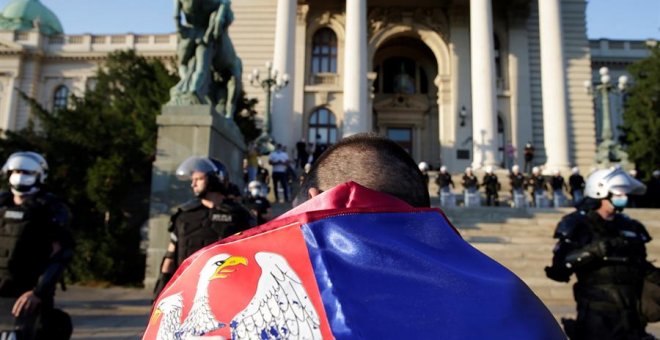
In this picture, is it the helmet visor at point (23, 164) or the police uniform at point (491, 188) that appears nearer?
the helmet visor at point (23, 164)

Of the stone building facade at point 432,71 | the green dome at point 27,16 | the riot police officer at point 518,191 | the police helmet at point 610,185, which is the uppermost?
the green dome at point 27,16

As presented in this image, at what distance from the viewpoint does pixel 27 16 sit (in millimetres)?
49406

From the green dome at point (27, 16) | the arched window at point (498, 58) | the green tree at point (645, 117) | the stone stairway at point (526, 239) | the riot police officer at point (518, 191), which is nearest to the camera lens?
the stone stairway at point (526, 239)

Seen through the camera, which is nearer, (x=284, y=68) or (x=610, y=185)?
(x=610, y=185)

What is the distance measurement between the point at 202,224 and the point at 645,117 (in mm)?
29840

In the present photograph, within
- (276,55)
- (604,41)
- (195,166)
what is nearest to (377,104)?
(276,55)

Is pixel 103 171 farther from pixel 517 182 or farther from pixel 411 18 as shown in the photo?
pixel 411 18

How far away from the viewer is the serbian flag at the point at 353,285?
801 millimetres

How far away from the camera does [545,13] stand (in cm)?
2461

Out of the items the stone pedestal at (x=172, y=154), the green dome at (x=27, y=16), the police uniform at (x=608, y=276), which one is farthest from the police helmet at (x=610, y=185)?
the green dome at (x=27, y=16)

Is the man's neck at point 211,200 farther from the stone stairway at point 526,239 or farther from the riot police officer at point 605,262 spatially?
the stone stairway at point 526,239

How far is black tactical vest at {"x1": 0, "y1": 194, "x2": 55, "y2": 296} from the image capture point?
354 centimetres

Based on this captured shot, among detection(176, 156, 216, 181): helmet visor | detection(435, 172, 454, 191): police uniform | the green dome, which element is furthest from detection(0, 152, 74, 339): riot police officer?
the green dome

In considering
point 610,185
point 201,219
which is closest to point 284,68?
point 201,219
